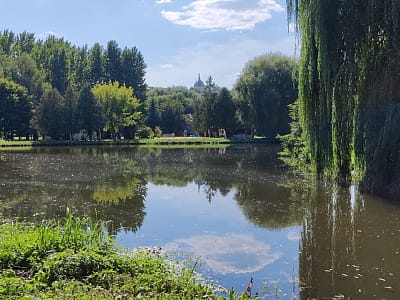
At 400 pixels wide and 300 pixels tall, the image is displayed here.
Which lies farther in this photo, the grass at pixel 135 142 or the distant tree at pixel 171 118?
the distant tree at pixel 171 118

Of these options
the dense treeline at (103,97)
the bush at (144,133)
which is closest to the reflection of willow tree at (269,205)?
the dense treeline at (103,97)

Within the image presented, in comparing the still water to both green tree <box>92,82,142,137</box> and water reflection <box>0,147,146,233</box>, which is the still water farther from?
green tree <box>92,82,142,137</box>

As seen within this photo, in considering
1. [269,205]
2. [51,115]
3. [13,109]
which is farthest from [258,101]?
[269,205]

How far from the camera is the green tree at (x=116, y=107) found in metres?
57.8

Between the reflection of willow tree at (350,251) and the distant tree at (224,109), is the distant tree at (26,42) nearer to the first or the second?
the distant tree at (224,109)

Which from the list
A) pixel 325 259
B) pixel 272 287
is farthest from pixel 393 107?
pixel 272 287

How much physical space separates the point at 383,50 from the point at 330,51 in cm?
163

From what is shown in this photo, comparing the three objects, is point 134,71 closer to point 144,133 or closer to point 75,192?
point 144,133

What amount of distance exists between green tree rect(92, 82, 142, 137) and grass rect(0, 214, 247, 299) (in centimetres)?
5105

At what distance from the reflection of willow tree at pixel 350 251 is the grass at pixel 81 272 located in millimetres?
1871

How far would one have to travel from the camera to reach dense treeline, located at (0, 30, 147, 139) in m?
50.5

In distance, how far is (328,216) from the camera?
475 inches

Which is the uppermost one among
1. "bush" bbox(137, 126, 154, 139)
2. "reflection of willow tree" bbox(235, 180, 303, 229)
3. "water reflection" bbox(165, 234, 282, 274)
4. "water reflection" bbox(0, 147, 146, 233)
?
Result: "bush" bbox(137, 126, 154, 139)

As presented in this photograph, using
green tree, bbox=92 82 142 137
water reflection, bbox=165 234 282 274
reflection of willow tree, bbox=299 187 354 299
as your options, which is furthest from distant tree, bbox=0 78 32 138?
water reflection, bbox=165 234 282 274
